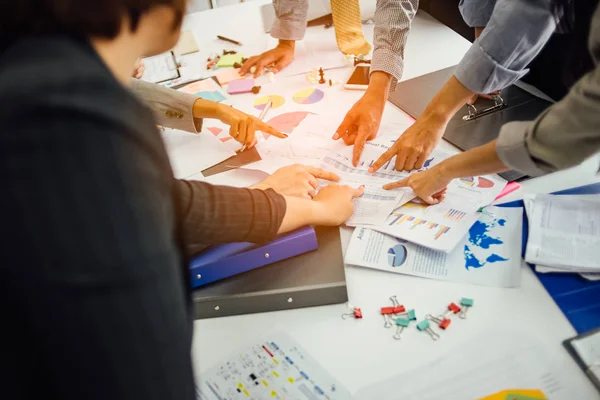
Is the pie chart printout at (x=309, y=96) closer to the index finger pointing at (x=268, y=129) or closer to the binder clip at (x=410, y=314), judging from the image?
the index finger pointing at (x=268, y=129)

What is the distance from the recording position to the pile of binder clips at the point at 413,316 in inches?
33.7

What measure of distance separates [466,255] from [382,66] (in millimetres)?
634

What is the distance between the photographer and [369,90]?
Result: 1380mm

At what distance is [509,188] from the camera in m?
1.10

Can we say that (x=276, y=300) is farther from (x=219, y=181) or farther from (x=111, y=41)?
(x=111, y=41)

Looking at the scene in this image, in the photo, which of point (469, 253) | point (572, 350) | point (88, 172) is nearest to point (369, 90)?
point (469, 253)

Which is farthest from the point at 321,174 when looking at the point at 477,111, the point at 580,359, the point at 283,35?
the point at 283,35

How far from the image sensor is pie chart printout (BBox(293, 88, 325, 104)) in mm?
1503

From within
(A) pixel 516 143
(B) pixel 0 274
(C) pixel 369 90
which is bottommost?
(C) pixel 369 90

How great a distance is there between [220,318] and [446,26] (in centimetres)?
140

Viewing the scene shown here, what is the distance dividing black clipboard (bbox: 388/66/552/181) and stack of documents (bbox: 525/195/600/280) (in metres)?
0.27

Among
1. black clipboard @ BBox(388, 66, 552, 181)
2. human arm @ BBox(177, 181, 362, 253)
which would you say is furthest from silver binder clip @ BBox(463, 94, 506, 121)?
human arm @ BBox(177, 181, 362, 253)

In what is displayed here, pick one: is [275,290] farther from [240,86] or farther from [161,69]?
[161,69]

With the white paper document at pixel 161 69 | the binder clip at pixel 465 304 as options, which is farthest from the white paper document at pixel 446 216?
the white paper document at pixel 161 69
